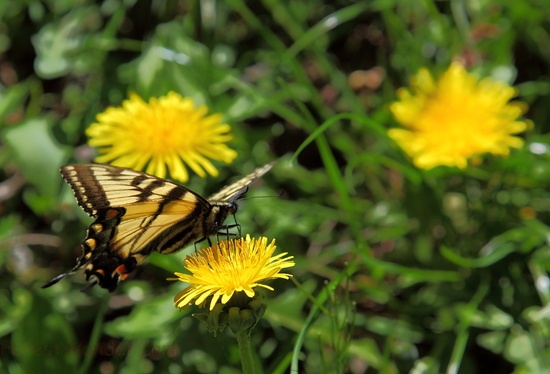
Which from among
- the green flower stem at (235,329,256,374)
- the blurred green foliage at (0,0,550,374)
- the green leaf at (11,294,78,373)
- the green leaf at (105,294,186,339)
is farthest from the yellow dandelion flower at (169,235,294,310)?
the green leaf at (11,294,78,373)

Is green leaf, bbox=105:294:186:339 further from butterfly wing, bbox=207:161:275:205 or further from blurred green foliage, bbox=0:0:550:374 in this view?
butterfly wing, bbox=207:161:275:205

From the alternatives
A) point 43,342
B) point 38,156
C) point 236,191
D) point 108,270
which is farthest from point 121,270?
point 38,156

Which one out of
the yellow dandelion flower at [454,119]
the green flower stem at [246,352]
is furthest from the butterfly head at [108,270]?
the yellow dandelion flower at [454,119]

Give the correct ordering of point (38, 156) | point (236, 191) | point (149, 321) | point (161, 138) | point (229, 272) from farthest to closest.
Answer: point (38, 156), point (161, 138), point (149, 321), point (236, 191), point (229, 272)

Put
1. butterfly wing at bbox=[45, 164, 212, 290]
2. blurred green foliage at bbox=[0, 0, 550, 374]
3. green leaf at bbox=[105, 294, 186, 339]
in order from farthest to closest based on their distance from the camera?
blurred green foliage at bbox=[0, 0, 550, 374], green leaf at bbox=[105, 294, 186, 339], butterfly wing at bbox=[45, 164, 212, 290]

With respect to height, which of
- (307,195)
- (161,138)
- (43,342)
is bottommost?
(307,195)

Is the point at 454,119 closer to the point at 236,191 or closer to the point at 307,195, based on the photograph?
the point at 307,195

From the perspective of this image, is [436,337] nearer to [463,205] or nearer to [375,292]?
[375,292]

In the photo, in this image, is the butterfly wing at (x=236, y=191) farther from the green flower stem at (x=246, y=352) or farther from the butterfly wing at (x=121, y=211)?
the green flower stem at (x=246, y=352)
